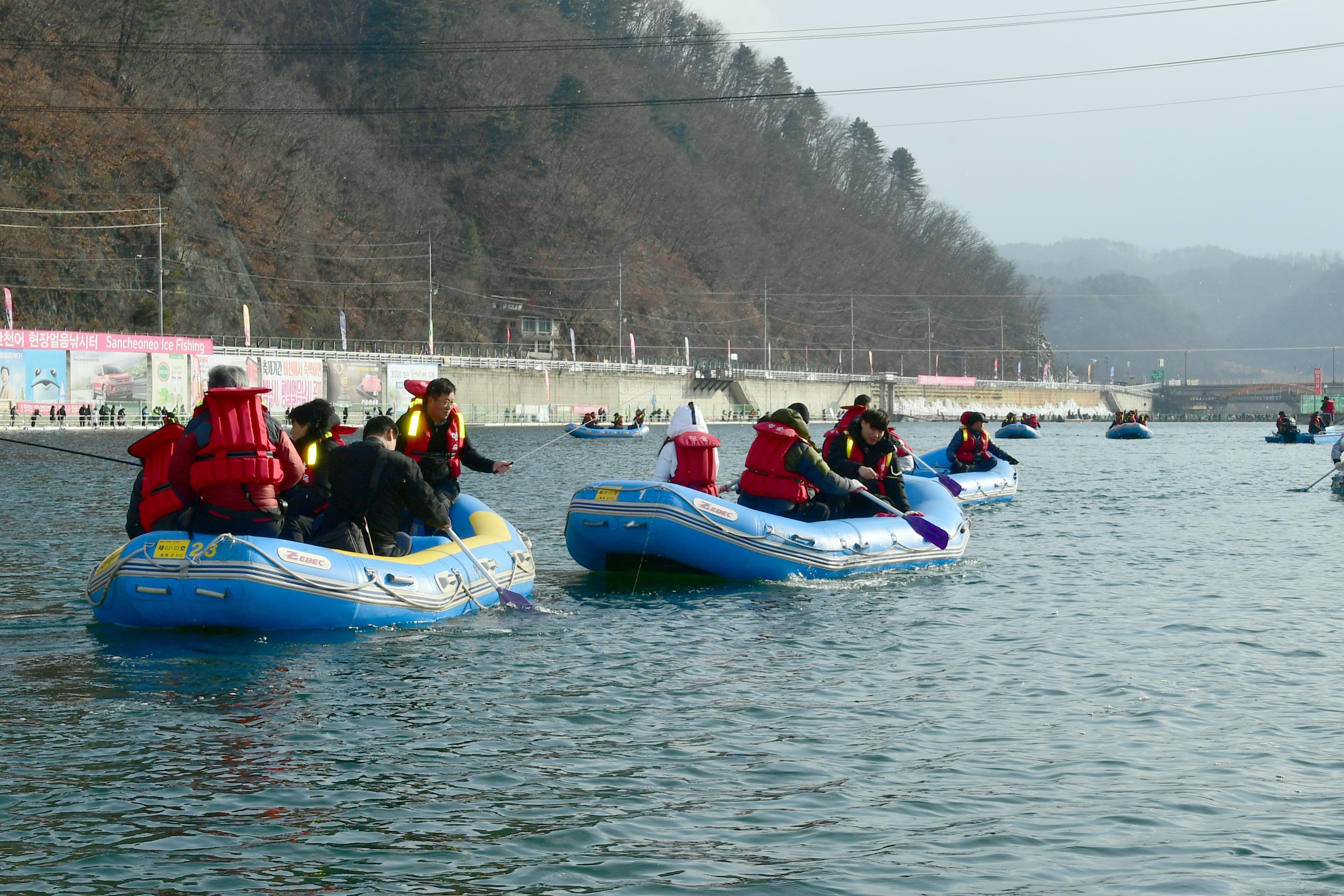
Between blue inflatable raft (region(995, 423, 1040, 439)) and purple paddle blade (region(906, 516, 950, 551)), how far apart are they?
54745 millimetres

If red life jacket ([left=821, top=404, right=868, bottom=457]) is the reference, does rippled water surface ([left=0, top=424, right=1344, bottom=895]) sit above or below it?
below

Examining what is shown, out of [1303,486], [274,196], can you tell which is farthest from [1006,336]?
[1303,486]

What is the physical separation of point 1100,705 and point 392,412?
67.5 m

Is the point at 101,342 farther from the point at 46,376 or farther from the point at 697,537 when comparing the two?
the point at 697,537

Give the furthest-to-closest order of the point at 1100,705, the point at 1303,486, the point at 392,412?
1. the point at 392,412
2. the point at 1303,486
3. the point at 1100,705

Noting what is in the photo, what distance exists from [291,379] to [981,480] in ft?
168

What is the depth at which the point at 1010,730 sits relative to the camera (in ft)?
28.9

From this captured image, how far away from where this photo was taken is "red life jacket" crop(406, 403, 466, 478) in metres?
13.6

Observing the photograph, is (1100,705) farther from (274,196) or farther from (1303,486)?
(274,196)

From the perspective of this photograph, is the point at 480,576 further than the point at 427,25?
No

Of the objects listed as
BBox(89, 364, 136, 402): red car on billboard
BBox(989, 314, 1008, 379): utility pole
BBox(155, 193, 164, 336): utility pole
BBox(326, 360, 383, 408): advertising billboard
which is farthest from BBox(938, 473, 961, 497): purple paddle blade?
BBox(989, 314, 1008, 379): utility pole

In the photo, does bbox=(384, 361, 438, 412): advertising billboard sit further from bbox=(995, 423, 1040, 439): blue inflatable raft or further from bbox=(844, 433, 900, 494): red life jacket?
bbox=(844, 433, 900, 494): red life jacket

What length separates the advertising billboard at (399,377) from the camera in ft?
255

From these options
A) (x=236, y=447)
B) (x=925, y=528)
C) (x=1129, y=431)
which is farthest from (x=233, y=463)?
(x=1129, y=431)
